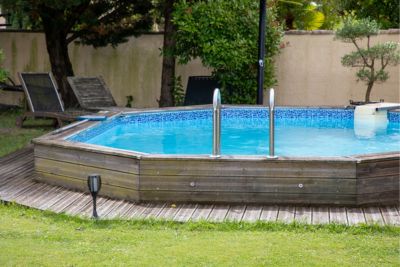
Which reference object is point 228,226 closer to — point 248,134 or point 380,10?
point 248,134

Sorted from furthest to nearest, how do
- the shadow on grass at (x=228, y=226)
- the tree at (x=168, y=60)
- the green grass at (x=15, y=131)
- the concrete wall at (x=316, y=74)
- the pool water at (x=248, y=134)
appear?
1. the concrete wall at (x=316, y=74)
2. the tree at (x=168, y=60)
3. the green grass at (x=15, y=131)
4. the pool water at (x=248, y=134)
5. the shadow on grass at (x=228, y=226)

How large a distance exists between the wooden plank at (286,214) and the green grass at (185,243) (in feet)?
0.57

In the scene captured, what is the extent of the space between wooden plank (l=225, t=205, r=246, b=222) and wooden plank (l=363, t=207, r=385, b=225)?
1002mm

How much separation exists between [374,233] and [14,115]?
882 centimetres

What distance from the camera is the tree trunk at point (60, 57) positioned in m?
12.4

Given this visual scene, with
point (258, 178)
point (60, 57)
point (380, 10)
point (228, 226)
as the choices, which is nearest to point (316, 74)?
point (380, 10)

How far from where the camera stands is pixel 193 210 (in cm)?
570

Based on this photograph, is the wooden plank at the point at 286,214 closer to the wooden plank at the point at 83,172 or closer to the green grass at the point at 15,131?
the wooden plank at the point at 83,172

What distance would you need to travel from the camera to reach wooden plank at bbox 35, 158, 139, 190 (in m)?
5.99

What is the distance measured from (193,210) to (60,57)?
305 inches

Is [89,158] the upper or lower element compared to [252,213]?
upper

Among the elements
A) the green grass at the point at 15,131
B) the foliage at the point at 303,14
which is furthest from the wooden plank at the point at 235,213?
the foliage at the point at 303,14

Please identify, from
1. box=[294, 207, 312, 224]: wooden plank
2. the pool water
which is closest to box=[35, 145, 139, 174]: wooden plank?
the pool water

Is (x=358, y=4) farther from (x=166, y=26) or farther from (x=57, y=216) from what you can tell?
(x=57, y=216)
